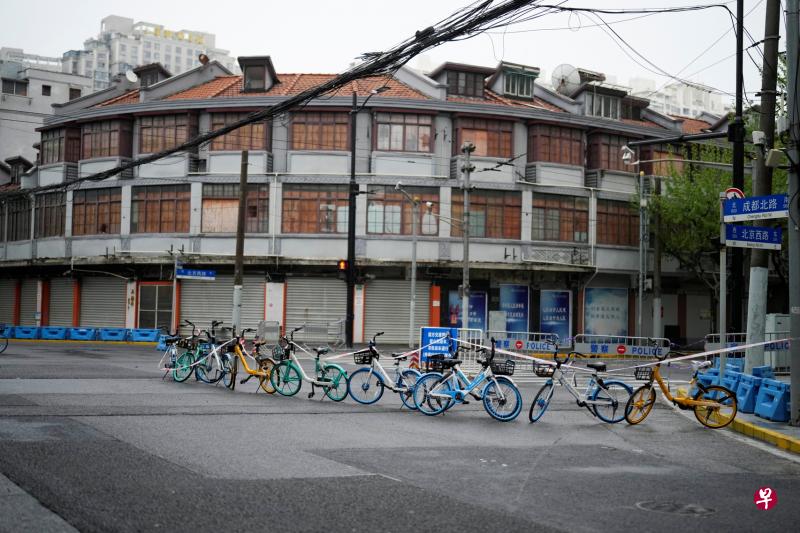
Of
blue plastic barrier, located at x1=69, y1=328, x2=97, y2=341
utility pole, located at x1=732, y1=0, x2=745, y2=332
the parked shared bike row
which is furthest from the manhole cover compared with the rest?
blue plastic barrier, located at x1=69, y1=328, x2=97, y2=341

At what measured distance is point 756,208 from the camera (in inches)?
521

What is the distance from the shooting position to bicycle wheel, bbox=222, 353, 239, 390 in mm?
16433

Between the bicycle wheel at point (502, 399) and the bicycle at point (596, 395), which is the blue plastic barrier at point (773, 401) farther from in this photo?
the bicycle wheel at point (502, 399)

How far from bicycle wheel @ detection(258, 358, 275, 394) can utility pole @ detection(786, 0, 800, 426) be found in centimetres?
896

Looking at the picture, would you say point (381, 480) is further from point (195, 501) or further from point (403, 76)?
point (403, 76)

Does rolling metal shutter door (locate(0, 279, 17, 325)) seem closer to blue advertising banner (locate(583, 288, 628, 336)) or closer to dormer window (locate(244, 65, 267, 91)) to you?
dormer window (locate(244, 65, 267, 91))

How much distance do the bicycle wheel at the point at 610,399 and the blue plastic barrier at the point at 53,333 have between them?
28.9m

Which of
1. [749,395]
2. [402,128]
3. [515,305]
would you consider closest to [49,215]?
[402,128]

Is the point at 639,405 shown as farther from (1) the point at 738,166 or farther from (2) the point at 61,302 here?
(2) the point at 61,302

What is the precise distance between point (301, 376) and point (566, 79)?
3055cm

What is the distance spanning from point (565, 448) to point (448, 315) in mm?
26258

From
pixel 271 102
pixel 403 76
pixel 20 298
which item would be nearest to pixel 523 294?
pixel 403 76

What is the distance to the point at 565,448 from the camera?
1052cm

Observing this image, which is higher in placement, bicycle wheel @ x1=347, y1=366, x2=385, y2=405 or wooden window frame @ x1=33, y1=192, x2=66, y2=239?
wooden window frame @ x1=33, y1=192, x2=66, y2=239
